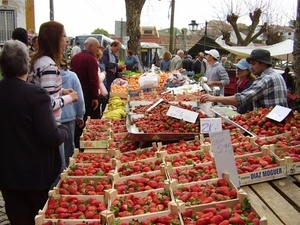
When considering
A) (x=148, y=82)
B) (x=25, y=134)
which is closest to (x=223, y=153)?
(x=25, y=134)

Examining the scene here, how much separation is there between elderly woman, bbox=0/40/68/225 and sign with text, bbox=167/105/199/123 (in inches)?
64.6

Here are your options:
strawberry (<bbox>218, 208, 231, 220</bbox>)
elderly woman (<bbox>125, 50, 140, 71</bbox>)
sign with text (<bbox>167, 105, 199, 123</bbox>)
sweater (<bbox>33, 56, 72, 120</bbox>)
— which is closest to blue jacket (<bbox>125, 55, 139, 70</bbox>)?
elderly woman (<bbox>125, 50, 140, 71</bbox>)

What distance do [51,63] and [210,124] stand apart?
1.65 meters

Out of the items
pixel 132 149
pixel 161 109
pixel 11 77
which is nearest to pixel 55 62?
pixel 11 77

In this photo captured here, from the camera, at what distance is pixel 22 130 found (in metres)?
2.49

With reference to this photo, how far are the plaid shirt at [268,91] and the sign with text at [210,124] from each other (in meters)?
0.64

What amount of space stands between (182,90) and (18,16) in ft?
48.3

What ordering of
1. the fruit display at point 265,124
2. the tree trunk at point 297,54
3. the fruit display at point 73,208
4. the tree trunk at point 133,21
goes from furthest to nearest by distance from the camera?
the tree trunk at point 133,21 < the tree trunk at point 297,54 < the fruit display at point 265,124 < the fruit display at point 73,208

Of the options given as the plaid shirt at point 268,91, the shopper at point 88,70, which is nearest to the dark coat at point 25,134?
the plaid shirt at point 268,91

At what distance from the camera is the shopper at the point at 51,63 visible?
3.09 m

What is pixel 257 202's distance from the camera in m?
2.31

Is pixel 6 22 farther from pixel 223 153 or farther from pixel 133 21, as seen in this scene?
pixel 223 153

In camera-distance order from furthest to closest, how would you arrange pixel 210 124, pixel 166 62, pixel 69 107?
pixel 166 62, pixel 69 107, pixel 210 124

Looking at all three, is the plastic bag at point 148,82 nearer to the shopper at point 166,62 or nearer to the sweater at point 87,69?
the sweater at point 87,69
